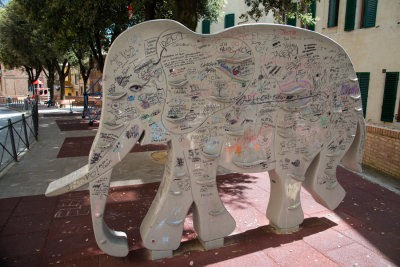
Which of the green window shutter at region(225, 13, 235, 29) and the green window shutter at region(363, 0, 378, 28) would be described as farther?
the green window shutter at region(225, 13, 235, 29)

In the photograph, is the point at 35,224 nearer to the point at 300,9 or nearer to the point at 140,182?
the point at 140,182

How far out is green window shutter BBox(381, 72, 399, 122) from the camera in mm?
9383

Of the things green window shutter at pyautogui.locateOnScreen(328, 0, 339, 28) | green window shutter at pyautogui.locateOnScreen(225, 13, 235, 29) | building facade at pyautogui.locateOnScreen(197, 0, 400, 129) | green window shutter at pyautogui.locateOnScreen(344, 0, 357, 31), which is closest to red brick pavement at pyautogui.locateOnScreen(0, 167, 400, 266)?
building facade at pyautogui.locateOnScreen(197, 0, 400, 129)

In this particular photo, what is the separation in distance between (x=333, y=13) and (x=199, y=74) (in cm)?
1077

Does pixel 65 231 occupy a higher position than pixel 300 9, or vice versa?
pixel 300 9

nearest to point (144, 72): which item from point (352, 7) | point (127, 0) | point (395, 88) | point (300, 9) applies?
point (127, 0)

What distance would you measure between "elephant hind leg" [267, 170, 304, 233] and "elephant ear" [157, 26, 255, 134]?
1.34 metres

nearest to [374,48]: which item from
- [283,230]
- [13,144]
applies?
[283,230]

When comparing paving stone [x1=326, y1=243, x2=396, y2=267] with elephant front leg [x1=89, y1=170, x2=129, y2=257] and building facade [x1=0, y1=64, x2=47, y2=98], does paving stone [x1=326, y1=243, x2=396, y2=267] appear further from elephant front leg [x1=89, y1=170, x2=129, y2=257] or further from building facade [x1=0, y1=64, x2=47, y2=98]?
building facade [x1=0, y1=64, x2=47, y2=98]

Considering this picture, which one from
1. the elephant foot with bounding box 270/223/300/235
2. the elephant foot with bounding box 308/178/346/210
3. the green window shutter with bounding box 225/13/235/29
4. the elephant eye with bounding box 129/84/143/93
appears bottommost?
the elephant foot with bounding box 270/223/300/235

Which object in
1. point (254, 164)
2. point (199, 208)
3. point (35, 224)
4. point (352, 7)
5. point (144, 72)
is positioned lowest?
Answer: point (35, 224)

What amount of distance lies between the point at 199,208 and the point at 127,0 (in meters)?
6.85

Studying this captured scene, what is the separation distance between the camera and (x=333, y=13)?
11.5 metres

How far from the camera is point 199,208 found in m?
3.44
